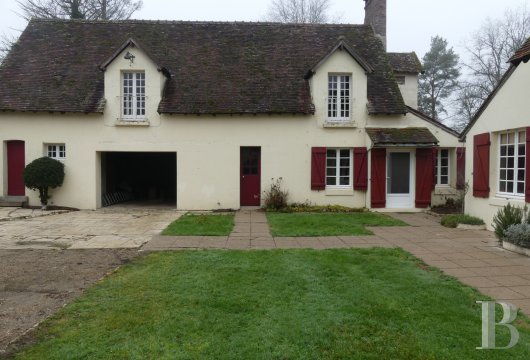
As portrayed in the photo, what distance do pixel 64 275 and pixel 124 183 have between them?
13.9 meters

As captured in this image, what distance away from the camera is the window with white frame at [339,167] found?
16312 millimetres

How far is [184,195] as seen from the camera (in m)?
16.0

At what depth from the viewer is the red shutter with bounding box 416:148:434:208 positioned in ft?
51.4

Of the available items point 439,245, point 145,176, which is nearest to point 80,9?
point 145,176

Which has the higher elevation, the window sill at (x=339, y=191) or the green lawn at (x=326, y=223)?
the window sill at (x=339, y=191)

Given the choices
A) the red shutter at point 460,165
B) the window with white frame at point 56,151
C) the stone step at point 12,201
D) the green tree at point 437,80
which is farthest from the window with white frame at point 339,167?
the green tree at point 437,80

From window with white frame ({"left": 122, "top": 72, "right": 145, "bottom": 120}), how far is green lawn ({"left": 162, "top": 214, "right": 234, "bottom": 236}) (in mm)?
5268

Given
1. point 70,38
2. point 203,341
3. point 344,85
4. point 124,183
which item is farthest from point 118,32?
point 203,341

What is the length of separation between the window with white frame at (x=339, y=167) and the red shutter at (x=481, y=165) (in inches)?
200

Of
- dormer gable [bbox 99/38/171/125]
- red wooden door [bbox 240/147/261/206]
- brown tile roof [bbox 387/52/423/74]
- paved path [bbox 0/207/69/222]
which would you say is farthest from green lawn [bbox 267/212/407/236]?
brown tile roof [bbox 387/52/423/74]

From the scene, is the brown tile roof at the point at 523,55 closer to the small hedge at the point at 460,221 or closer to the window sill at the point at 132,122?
the small hedge at the point at 460,221

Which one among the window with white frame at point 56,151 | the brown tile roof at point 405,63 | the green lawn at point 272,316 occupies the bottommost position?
the green lawn at point 272,316

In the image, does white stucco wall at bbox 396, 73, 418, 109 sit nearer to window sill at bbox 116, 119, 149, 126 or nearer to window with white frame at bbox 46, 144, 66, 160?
window sill at bbox 116, 119, 149, 126

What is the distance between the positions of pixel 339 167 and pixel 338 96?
278cm
